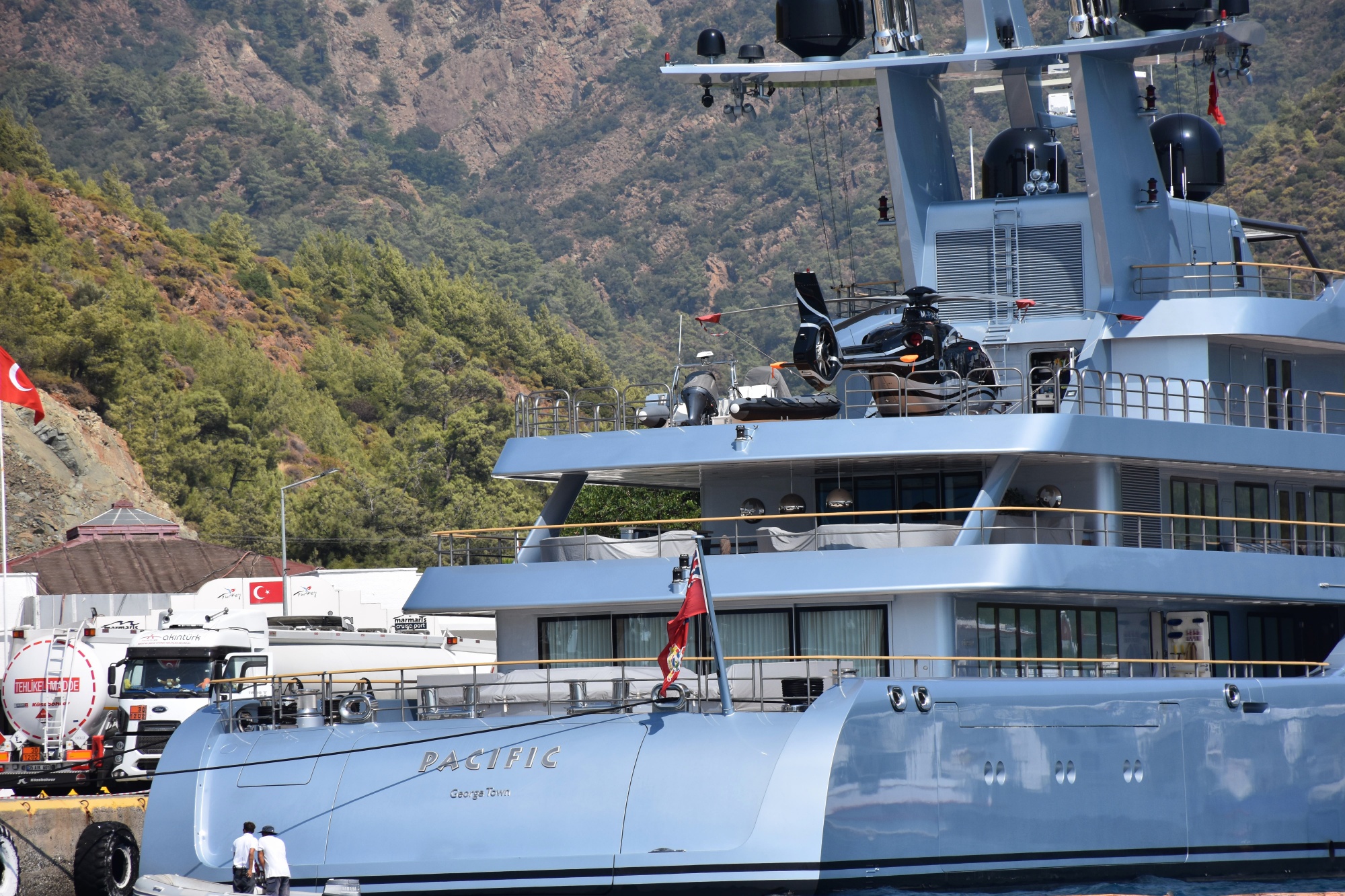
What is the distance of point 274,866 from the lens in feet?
59.9

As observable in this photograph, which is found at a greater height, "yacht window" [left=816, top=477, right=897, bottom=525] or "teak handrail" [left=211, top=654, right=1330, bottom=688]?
"yacht window" [left=816, top=477, right=897, bottom=525]

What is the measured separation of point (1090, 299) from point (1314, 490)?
477 centimetres

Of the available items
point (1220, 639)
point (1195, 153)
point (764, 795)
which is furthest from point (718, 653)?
point (1195, 153)

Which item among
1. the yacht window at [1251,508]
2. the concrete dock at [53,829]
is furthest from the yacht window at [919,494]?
the concrete dock at [53,829]

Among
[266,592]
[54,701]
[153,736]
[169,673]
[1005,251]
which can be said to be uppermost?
[1005,251]

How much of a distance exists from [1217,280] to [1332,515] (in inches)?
168

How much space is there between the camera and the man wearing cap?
59.5ft

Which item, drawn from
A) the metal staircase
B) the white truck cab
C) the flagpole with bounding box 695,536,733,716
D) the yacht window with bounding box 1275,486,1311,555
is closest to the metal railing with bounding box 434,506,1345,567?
the yacht window with bounding box 1275,486,1311,555

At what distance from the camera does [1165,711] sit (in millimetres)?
20891

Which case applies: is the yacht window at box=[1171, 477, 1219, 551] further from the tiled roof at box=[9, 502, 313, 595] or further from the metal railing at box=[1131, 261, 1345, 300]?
the tiled roof at box=[9, 502, 313, 595]

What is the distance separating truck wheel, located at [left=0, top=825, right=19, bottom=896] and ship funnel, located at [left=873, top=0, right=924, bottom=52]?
17.6 metres

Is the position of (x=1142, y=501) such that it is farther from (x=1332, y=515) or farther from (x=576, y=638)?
(x=576, y=638)

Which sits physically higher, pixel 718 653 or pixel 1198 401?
pixel 1198 401

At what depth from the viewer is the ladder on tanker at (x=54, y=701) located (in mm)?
30578
